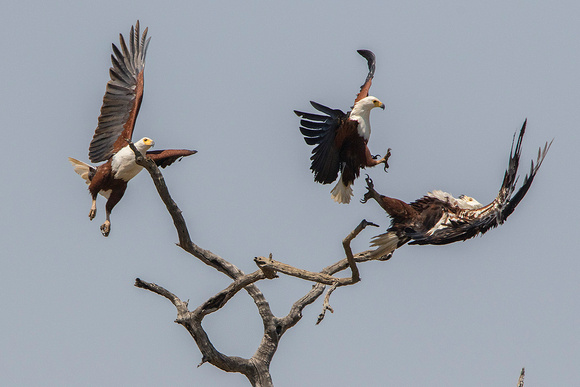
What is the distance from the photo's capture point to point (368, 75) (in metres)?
10.3

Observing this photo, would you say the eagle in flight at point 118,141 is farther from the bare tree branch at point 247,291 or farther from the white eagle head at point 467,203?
the white eagle head at point 467,203

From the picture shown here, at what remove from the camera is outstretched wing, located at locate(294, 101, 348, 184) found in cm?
916

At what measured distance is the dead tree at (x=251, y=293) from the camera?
8117 mm

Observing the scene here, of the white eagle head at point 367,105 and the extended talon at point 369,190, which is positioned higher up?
the white eagle head at point 367,105

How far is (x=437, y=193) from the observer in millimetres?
8469

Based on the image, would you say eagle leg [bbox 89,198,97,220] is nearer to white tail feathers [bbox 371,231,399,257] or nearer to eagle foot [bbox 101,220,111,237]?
eagle foot [bbox 101,220,111,237]

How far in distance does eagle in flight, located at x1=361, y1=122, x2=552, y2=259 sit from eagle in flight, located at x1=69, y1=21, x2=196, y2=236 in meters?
2.34

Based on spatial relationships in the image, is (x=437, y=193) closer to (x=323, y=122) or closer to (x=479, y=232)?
(x=479, y=232)

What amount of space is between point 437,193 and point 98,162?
365cm

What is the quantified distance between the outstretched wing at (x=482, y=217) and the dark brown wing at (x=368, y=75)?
6.69 ft

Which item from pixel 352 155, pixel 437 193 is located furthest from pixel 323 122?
pixel 437 193

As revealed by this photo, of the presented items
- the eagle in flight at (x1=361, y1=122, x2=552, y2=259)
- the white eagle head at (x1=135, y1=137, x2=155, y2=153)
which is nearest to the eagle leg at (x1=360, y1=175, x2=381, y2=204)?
the eagle in flight at (x1=361, y1=122, x2=552, y2=259)

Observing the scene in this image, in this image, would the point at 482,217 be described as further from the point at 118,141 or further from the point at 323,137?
the point at 118,141

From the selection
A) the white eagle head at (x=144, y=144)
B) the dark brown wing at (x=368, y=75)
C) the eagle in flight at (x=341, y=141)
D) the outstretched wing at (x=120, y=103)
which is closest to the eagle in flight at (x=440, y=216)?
the eagle in flight at (x=341, y=141)
